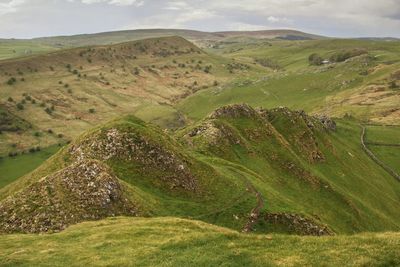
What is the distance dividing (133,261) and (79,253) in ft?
17.4

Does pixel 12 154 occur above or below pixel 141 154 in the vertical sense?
below

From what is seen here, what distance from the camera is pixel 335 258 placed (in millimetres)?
31453

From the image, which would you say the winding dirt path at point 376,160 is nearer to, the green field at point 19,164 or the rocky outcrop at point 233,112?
the rocky outcrop at point 233,112

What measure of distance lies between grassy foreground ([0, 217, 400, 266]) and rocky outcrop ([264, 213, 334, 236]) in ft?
68.1

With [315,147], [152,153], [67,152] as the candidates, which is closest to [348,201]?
[315,147]

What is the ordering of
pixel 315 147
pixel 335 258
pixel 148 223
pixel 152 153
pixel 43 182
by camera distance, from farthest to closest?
pixel 315 147 < pixel 152 153 < pixel 43 182 < pixel 148 223 < pixel 335 258

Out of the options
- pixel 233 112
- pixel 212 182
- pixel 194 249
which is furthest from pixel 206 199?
pixel 233 112

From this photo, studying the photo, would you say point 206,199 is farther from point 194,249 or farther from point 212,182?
point 194,249

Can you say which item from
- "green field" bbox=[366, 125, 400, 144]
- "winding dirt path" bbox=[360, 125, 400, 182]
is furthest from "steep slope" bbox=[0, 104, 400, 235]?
"green field" bbox=[366, 125, 400, 144]

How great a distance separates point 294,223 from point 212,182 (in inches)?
547

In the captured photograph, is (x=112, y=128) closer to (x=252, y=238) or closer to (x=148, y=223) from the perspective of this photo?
(x=148, y=223)

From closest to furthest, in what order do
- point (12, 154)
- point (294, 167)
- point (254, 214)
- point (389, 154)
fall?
1. point (254, 214)
2. point (294, 167)
3. point (389, 154)
4. point (12, 154)

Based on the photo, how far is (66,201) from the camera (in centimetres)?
4953

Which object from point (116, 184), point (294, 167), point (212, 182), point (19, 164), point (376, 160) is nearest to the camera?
point (116, 184)
